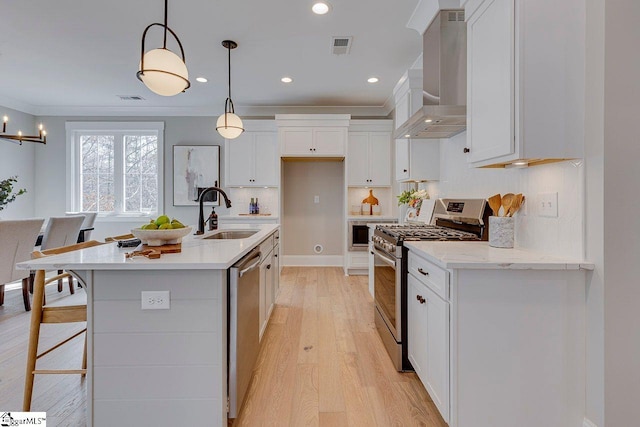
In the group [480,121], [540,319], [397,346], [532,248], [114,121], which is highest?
[114,121]

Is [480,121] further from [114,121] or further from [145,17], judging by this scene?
[114,121]

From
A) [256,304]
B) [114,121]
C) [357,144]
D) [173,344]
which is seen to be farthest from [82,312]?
[114,121]

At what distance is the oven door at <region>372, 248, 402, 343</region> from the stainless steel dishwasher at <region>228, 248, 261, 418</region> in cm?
95

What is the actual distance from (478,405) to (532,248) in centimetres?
91

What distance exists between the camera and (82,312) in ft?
5.64

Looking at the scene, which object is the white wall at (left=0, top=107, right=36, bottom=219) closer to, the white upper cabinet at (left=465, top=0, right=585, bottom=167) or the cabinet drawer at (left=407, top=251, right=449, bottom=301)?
the cabinet drawer at (left=407, top=251, right=449, bottom=301)

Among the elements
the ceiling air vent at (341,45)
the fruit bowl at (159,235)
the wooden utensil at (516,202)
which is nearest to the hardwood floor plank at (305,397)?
the fruit bowl at (159,235)

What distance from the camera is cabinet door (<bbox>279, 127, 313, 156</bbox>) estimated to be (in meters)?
5.09

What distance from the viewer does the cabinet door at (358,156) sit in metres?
5.23

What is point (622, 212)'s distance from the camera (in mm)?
1397

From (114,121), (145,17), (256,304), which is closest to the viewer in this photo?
(256,304)

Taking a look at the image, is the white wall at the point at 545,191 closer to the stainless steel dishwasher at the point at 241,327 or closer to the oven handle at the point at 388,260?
the oven handle at the point at 388,260

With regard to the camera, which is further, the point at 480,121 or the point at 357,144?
the point at 357,144

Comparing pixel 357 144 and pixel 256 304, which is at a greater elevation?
pixel 357 144
